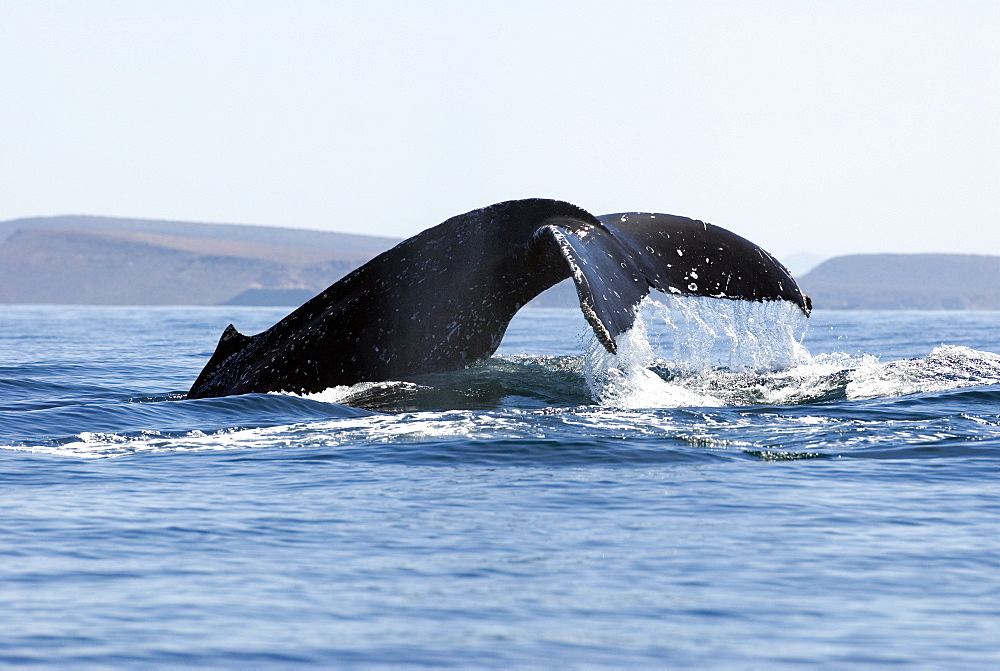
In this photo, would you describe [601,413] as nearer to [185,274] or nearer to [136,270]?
[185,274]

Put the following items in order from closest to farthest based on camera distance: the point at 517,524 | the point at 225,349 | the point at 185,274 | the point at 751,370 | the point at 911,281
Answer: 1. the point at 517,524
2. the point at 225,349
3. the point at 751,370
4. the point at 185,274
5. the point at 911,281

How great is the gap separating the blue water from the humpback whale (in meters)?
0.32

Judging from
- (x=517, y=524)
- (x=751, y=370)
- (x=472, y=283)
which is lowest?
(x=517, y=524)

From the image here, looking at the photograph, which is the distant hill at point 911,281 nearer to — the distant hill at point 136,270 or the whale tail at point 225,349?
the distant hill at point 136,270

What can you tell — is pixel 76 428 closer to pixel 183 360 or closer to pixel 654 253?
pixel 654 253

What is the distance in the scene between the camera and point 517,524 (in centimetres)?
588

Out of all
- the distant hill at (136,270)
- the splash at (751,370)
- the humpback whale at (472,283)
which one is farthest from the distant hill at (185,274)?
the humpback whale at (472,283)

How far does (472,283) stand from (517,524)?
3.38 m

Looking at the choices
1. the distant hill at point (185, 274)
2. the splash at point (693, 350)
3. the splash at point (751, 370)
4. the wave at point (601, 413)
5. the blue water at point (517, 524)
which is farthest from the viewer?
the distant hill at point (185, 274)

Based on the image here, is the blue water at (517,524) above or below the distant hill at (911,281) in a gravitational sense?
below

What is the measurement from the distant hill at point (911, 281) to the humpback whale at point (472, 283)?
11702 centimetres

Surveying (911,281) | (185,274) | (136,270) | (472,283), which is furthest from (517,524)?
(911,281)

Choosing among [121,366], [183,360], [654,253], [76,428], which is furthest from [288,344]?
[183,360]

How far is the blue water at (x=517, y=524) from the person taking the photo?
13.9ft
